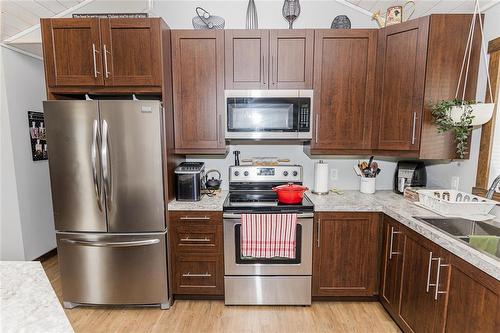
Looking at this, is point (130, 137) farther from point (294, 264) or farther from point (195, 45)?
point (294, 264)

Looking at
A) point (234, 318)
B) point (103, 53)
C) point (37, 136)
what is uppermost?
point (103, 53)

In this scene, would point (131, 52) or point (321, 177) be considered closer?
point (131, 52)

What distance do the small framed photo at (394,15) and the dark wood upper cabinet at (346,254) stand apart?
5.36 ft

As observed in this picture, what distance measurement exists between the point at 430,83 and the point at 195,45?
192cm

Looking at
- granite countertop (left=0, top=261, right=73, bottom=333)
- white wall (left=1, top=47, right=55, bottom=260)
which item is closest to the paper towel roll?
granite countertop (left=0, top=261, right=73, bottom=333)

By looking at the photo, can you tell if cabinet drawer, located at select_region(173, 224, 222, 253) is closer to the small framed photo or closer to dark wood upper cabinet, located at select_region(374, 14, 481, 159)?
dark wood upper cabinet, located at select_region(374, 14, 481, 159)

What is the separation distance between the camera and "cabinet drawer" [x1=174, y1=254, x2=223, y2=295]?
223 cm

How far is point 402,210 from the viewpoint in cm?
197

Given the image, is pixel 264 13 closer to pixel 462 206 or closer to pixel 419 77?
pixel 419 77

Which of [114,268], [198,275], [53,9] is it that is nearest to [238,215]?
[198,275]

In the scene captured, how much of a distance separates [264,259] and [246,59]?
1725 mm

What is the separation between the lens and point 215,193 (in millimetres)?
2576

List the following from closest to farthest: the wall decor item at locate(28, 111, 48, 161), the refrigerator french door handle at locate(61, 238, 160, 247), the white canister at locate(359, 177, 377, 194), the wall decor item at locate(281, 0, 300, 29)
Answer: the refrigerator french door handle at locate(61, 238, 160, 247) < the wall decor item at locate(281, 0, 300, 29) < the white canister at locate(359, 177, 377, 194) < the wall decor item at locate(28, 111, 48, 161)

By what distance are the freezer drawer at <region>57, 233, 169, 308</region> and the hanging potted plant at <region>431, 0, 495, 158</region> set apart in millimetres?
2337
